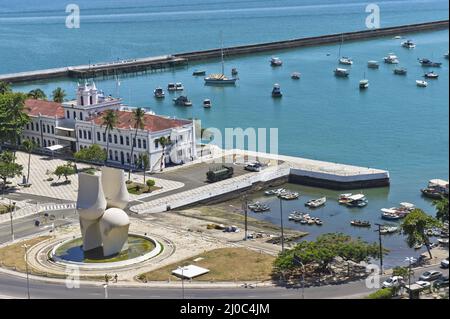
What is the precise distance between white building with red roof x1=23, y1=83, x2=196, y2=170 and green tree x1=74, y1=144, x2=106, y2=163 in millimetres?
2184

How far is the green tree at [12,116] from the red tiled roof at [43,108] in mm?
2653

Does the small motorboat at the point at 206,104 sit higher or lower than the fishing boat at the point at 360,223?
higher

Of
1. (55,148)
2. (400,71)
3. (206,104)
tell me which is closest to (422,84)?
(400,71)

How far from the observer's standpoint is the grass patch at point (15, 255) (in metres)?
53.9

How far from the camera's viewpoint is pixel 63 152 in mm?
86438

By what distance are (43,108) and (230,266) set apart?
44906 millimetres

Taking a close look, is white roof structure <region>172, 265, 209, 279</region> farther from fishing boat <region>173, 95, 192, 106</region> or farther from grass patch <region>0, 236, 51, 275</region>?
fishing boat <region>173, 95, 192, 106</region>

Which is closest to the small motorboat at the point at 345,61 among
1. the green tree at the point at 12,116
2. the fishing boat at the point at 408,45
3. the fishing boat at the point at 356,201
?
the fishing boat at the point at 408,45

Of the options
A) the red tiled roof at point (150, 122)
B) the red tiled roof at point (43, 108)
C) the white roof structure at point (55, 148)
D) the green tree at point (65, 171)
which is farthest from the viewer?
the red tiled roof at point (43, 108)

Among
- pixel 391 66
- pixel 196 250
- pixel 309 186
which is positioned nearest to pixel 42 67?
pixel 391 66

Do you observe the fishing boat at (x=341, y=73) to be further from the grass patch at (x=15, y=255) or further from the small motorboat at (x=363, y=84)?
the grass patch at (x=15, y=255)

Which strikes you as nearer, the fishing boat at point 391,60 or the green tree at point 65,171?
the green tree at point 65,171

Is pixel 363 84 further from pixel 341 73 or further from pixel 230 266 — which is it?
pixel 230 266

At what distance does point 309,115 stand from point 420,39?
8047 cm
